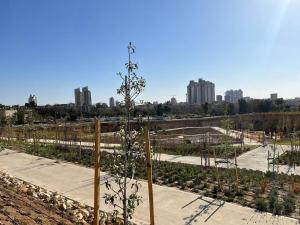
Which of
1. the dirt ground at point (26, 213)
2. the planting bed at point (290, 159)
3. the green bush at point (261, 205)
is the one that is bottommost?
the planting bed at point (290, 159)

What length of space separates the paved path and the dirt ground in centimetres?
200

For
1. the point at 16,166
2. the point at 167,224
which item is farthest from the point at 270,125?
the point at 167,224

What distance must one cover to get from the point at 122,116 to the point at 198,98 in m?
168

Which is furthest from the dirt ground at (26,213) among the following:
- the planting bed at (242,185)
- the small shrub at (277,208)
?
the small shrub at (277,208)

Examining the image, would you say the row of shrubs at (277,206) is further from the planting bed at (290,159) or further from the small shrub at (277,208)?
the planting bed at (290,159)

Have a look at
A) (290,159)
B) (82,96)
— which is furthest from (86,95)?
(290,159)

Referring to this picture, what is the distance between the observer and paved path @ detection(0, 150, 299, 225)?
9.30 m

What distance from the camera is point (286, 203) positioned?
33.2 feet

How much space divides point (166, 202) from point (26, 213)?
451 cm

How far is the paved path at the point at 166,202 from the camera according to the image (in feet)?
30.5

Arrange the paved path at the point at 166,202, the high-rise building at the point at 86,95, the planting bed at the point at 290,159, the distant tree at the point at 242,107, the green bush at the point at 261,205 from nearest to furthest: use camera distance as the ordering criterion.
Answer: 1. the paved path at the point at 166,202
2. the green bush at the point at 261,205
3. the planting bed at the point at 290,159
4. the distant tree at the point at 242,107
5. the high-rise building at the point at 86,95

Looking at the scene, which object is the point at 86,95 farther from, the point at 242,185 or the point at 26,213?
the point at 26,213

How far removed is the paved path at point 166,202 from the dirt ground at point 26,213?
2.00m

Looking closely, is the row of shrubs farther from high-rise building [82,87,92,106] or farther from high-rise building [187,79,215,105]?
high-rise building [187,79,215,105]
